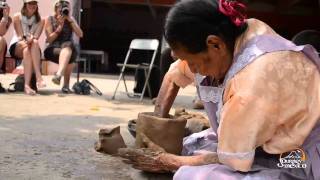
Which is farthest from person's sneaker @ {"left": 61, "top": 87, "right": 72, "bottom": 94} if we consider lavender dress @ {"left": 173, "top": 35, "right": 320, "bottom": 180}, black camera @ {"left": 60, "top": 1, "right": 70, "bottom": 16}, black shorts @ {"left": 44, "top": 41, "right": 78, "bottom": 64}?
lavender dress @ {"left": 173, "top": 35, "right": 320, "bottom": 180}

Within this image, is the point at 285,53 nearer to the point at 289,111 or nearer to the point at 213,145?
the point at 289,111

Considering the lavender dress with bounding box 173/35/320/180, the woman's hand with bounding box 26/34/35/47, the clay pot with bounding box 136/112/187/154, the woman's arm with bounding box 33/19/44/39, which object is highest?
the lavender dress with bounding box 173/35/320/180

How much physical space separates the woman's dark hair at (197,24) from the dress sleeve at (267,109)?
155 millimetres

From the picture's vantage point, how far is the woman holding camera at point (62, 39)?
737cm

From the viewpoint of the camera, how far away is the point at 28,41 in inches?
284

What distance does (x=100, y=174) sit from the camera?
9.98 feet

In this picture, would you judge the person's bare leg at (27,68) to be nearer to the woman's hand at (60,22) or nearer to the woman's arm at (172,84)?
the woman's hand at (60,22)

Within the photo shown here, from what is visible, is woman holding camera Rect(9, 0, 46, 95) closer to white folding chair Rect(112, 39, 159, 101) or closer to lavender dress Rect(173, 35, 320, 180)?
white folding chair Rect(112, 39, 159, 101)

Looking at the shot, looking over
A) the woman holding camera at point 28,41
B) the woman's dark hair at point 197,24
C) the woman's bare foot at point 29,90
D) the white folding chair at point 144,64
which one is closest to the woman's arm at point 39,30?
the woman holding camera at point 28,41

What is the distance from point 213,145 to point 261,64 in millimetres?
776

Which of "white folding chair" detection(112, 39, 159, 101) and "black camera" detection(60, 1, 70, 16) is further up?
"black camera" detection(60, 1, 70, 16)

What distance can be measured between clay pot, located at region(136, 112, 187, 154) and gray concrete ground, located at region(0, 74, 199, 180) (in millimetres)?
204

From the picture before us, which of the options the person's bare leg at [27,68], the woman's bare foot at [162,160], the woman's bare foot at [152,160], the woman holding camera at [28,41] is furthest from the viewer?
the woman holding camera at [28,41]

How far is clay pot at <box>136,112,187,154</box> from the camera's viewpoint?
2.90m
